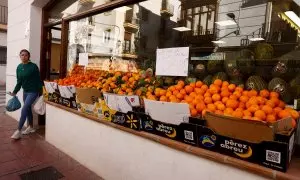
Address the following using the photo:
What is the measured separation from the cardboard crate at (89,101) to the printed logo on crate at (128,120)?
313 millimetres

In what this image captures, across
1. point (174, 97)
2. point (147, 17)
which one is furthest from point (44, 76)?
point (174, 97)

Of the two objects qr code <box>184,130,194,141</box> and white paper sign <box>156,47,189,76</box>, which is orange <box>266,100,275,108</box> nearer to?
qr code <box>184,130,194,141</box>

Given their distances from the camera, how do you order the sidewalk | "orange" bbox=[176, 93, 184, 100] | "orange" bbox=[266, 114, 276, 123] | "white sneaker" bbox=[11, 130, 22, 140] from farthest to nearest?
"white sneaker" bbox=[11, 130, 22, 140] → the sidewalk → "orange" bbox=[176, 93, 184, 100] → "orange" bbox=[266, 114, 276, 123]

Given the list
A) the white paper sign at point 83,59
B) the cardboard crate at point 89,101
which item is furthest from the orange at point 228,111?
the white paper sign at point 83,59

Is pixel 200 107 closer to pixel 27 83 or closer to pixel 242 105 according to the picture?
pixel 242 105

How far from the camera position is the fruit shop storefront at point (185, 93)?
1656 mm

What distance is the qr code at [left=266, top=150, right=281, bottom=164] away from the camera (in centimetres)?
145

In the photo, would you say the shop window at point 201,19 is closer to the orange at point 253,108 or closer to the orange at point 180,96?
the orange at point 180,96

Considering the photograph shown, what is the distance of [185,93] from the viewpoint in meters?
2.26

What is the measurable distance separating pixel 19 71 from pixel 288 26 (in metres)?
4.28

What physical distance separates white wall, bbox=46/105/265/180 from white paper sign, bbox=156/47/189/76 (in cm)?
85

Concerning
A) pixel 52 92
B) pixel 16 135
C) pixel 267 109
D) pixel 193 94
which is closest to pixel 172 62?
pixel 193 94

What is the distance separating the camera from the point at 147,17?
12.2ft

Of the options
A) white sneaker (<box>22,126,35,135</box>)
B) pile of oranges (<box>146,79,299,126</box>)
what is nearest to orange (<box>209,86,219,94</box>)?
pile of oranges (<box>146,79,299,126</box>)
